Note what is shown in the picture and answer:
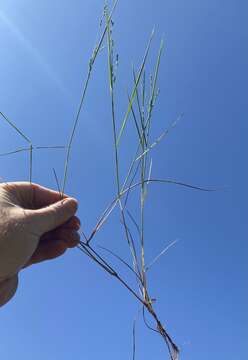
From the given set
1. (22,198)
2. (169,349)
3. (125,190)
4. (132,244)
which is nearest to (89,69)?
(125,190)

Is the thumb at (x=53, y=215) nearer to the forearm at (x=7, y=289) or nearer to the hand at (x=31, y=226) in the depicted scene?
the hand at (x=31, y=226)

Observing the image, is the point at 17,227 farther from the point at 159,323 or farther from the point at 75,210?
the point at 159,323

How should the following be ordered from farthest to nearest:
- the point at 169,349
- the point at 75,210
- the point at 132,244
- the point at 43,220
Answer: the point at 75,210, the point at 43,220, the point at 132,244, the point at 169,349

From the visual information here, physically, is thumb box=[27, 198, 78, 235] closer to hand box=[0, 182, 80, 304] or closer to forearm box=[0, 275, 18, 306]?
hand box=[0, 182, 80, 304]

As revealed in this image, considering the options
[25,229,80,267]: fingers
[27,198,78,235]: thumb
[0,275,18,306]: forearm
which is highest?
[27,198,78,235]: thumb

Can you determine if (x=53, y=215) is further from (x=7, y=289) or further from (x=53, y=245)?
(x=7, y=289)

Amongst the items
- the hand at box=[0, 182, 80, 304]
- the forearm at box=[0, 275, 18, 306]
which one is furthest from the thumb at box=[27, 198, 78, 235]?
the forearm at box=[0, 275, 18, 306]

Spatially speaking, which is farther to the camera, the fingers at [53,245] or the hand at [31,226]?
the fingers at [53,245]

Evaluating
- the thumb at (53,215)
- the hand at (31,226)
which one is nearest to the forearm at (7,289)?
the hand at (31,226)
